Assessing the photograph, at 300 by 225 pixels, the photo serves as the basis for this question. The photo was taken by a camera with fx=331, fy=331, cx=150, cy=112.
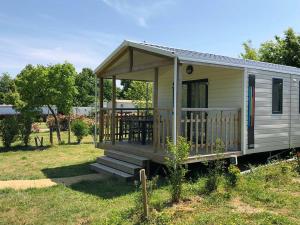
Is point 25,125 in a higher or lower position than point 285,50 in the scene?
lower

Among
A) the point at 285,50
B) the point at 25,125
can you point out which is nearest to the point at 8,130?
the point at 25,125

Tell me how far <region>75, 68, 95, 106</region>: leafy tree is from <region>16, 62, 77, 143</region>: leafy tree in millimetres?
34522

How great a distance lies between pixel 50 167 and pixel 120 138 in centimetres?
233

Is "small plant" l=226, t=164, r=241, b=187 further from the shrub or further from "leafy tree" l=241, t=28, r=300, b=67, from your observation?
"leafy tree" l=241, t=28, r=300, b=67

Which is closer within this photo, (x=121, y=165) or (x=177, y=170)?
(x=177, y=170)

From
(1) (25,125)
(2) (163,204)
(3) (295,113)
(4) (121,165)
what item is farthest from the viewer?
(1) (25,125)

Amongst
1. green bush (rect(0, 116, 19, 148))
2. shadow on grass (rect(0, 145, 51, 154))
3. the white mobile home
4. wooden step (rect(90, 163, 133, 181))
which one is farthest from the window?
green bush (rect(0, 116, 19, 148))

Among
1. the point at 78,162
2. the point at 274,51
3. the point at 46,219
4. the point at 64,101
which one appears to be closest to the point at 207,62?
the point at 46,219

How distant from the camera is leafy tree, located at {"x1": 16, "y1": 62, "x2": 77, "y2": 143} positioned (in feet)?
45.9

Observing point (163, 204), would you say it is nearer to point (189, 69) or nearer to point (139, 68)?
point (139, 68)

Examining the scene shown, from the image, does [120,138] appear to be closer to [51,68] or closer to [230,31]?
[51,68]

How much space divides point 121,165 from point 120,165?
0.06 meters

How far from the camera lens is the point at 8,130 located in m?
13.6

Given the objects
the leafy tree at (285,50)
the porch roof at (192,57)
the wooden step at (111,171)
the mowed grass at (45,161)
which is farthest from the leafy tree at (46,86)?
the leafy tree at (285,50)
